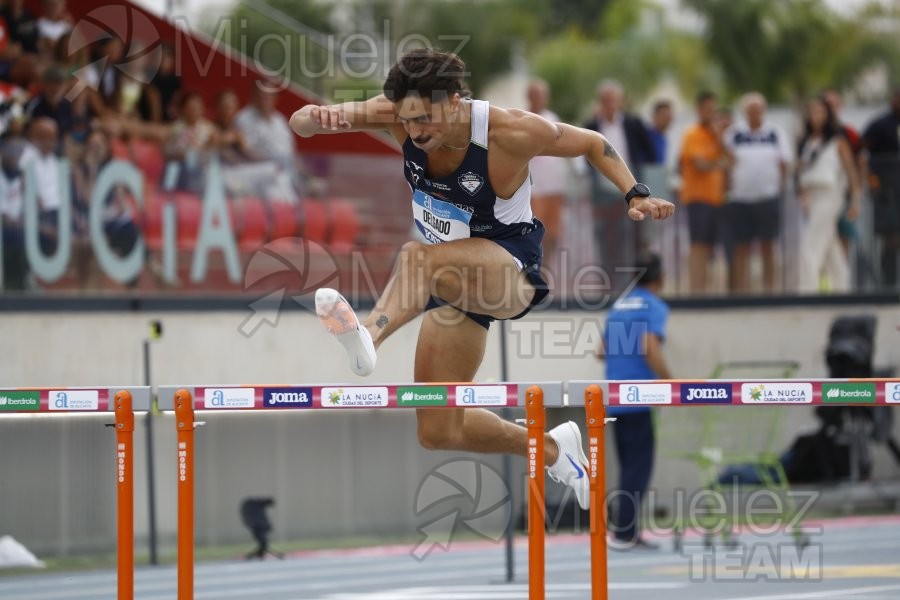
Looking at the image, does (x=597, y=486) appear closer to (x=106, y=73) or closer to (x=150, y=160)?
(x=150, y=160)

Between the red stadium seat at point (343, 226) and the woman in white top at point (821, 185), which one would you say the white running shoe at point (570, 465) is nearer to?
the red stadium seat at point (343, 226)

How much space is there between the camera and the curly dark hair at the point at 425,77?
5891 millimetres

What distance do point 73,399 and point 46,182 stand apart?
194 inches

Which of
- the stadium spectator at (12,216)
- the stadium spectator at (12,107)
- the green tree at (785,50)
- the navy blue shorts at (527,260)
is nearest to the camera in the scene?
the navy blue shorts at (527,260)

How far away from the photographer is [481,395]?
19.2 ft

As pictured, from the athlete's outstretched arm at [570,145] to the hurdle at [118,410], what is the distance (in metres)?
2.02

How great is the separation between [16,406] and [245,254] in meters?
5.36

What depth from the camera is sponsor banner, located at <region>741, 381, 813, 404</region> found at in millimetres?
5875

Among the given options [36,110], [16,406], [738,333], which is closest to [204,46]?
[36,110]

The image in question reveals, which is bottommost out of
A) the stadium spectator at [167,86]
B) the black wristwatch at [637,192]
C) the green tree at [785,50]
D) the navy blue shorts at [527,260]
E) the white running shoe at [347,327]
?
the white running shoe at [347,327]

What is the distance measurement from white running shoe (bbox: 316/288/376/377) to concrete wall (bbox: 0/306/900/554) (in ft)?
14.1

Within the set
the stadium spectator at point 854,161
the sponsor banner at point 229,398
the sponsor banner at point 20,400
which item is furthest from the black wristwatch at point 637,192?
the stadium spectator at point 854,161

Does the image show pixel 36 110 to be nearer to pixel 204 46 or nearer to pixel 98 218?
pixel 98 218

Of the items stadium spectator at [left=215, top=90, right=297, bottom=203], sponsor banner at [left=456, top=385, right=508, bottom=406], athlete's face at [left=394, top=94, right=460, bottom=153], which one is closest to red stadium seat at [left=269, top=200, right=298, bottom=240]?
stadium spectator at [left=215, top=90, right=297, bottom=203]
